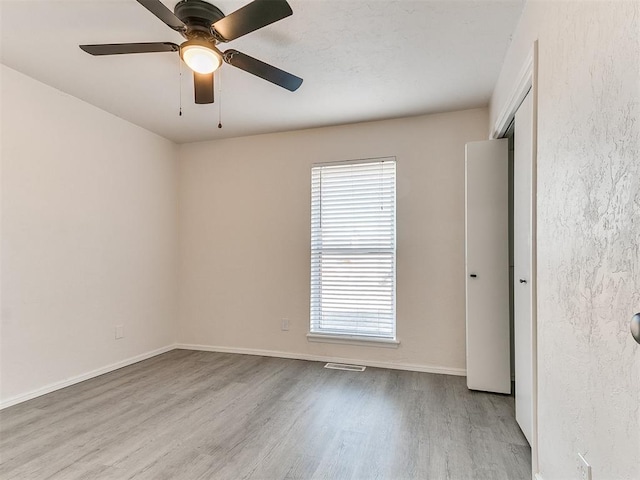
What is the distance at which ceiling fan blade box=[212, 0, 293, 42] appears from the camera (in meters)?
1.55

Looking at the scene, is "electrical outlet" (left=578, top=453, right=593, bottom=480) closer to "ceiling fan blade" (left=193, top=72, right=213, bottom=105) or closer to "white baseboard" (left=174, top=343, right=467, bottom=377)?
"white baseboard" (left=174, top=343, right=467, bottom=377)

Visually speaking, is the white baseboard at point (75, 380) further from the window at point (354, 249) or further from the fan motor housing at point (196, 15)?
the fan motor housing at point (196, 15)

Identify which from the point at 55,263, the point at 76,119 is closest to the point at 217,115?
the point at 76,119

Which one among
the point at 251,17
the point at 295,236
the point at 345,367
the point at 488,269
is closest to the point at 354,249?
the point at 295,236

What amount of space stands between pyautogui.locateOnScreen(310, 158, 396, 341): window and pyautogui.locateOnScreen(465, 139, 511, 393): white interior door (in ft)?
2.77

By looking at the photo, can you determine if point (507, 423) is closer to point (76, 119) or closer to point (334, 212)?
point (334, 212)

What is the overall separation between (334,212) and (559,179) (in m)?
2.53

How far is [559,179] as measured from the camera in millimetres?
1367

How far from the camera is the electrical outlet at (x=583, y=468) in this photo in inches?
43.6

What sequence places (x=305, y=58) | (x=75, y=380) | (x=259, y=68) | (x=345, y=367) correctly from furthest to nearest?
1. (x=345, y=367)
2. (x=75, y=380)
3. (x=305, y=58)
4. (x=259, y=68)

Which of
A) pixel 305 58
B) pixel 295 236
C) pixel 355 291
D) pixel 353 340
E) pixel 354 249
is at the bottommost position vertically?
pixel 353 340

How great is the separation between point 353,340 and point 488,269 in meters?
1.52

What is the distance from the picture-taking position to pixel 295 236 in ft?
12.8

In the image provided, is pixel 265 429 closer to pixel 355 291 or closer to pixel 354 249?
pixel 355 291
